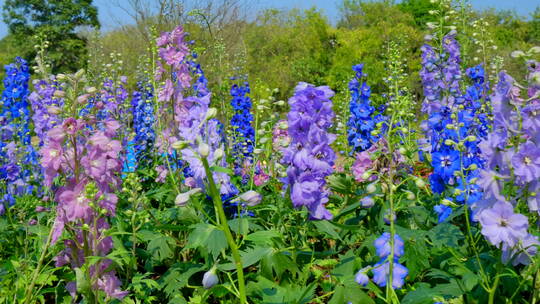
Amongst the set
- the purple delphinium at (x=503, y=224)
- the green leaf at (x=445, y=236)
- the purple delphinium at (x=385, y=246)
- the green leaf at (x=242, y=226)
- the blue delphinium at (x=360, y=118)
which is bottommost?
the green leaf at (x=445, y=236)

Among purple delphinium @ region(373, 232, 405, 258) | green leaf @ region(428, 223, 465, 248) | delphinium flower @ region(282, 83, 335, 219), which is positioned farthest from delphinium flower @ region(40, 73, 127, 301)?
green leaf @ region(428, 223, 465, 248)

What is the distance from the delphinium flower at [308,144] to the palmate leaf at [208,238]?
41 centimetres

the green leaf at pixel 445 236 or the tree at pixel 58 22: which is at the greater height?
the tree at pixel 58 22

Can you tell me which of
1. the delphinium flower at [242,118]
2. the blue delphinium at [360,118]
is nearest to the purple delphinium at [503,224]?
the blue delphinium at [360,118]

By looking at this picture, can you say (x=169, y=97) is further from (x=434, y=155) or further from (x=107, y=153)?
(x=434, y=155)

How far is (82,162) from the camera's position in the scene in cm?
224

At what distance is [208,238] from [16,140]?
307 centimetres

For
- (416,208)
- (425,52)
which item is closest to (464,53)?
(425,52)

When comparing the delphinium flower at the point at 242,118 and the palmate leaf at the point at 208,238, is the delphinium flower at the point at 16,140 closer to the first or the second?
the delphinium flower at the point at 242,118

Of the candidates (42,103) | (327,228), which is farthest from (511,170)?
(42,103)

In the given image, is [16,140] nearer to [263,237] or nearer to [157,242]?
[157,242]

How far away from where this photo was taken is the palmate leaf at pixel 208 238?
212 cm

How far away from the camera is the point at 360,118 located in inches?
153

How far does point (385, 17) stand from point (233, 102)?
768 inches
